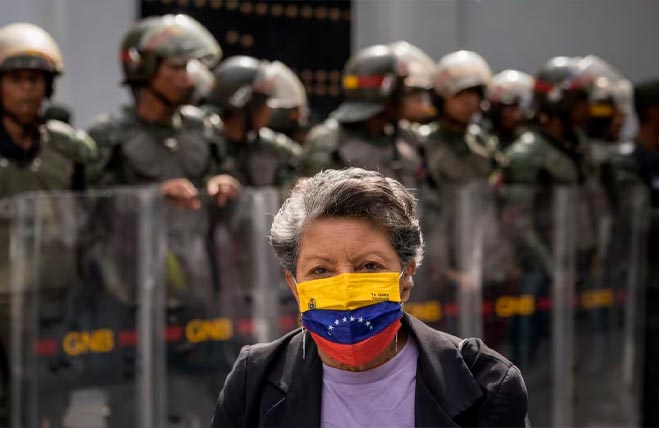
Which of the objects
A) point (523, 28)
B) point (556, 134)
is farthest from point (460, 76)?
point (523, 28)

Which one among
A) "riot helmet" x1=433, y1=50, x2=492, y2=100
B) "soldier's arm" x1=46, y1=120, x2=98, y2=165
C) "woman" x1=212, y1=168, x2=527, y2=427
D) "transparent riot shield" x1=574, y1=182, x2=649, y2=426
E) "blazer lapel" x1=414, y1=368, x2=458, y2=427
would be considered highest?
"riot helmet" x1=433, y1=50, x2=492, y2=100

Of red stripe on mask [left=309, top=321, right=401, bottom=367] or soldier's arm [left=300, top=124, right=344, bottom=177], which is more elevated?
A: soldier's arm [left=300, top=124, right=344, bottom=177]

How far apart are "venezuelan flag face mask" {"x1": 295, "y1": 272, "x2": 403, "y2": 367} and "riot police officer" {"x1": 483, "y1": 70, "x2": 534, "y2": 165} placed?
6.87m

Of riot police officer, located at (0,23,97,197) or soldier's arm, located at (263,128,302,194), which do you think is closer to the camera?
riot police officer, located at (0,23,97,197)

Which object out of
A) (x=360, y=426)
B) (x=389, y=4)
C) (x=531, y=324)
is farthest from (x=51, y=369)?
(x=389, y=4)

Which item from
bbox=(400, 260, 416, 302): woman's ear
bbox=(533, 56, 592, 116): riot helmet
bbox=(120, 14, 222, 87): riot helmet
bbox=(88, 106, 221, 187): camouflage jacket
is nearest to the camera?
bbox=(400, 260, 416, 302): woman's ear

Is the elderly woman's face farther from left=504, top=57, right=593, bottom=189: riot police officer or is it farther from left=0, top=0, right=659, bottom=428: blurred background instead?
left=504, top=57, right=593, bottom=189: riot police officer

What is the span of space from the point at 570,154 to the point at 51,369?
3.88 meters

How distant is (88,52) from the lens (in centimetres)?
894

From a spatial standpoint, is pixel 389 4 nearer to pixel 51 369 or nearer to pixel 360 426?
pixel 51 369

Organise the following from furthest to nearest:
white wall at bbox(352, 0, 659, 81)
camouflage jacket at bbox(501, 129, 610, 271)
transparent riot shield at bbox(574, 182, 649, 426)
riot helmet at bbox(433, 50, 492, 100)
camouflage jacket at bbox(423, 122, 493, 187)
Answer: white wall at bbox(352, 0, 659, 81), riot helmet at bbox(433, 50, 492, 100), camouflage jacket at bbox(423, 122, 493, 187), transparent riot shield at bbox(574, 182, 649, 426), camouflage jacket at bbox(501, 129, 610, 271)

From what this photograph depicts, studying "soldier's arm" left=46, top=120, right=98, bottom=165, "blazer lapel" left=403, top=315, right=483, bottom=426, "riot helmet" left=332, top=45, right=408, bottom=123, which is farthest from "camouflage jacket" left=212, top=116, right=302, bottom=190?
"blazer lapel" left=403, top=315, right=483, bottom=426

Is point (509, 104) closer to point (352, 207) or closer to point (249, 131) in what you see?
point (249, 131)

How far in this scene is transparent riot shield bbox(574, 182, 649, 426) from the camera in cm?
721
